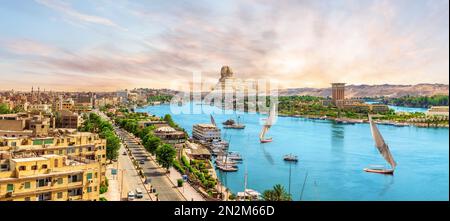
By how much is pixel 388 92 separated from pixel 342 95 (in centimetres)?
576

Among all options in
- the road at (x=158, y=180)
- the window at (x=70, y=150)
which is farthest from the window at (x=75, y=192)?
the window at (x=70, y=150)

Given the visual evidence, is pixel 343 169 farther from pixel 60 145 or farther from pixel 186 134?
pixel 60 145

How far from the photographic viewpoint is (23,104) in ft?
25.8

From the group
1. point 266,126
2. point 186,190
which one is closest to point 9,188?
point 186,190

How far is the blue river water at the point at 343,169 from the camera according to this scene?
170 inches

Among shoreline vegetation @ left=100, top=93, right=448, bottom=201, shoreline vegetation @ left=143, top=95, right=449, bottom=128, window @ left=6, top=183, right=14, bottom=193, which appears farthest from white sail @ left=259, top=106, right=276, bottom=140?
window @ left=6, top=183, right=14, bottom=193

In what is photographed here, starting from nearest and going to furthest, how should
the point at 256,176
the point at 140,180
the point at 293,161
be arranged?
the point at 140,180, the point at 256,176, the point at 293,161

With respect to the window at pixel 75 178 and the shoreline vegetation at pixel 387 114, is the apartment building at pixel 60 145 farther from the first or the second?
the shoreline vegetation at pixel 387 114

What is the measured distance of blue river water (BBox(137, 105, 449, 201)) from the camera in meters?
4.31

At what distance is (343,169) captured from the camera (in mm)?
5434

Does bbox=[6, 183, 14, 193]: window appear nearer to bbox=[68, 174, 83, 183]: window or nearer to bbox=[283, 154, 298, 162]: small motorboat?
bbox=[68, 174, 83, 183]: window
